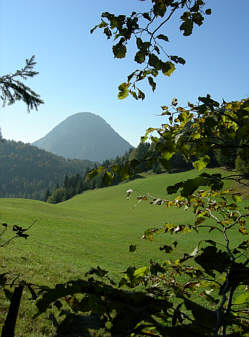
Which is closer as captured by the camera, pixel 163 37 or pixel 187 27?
pixel 163 37

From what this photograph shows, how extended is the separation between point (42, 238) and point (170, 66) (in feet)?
49.5

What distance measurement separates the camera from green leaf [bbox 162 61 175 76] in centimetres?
140

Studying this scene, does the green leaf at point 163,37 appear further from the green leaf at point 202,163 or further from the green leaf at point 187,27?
the green leaf at point 202,163

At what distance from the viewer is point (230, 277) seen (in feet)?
3.06

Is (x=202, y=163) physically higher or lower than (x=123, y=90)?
lower

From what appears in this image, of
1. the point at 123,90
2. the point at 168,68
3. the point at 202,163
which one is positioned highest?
the point at 168,68

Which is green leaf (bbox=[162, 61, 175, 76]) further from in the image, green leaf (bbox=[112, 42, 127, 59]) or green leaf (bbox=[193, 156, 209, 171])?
green leaf (bbox=[193, 156, 209, 171])

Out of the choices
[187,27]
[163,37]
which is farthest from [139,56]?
[187,27]

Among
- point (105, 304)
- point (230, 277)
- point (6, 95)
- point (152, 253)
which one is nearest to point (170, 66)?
point (230, 277)

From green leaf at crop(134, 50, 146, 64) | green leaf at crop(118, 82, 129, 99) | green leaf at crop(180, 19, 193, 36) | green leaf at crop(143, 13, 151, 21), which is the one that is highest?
green leaf at crop(143, 13, 151, 21)

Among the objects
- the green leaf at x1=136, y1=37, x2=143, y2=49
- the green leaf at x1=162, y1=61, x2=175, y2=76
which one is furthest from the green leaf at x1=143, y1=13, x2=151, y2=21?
the green leaf at x1=162, y1=61, x2=175, y2=76

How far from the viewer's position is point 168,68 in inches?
55.6

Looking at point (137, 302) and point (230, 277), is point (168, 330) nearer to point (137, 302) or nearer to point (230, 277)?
point (137, 302)

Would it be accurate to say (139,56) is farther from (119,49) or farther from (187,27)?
(187,27)
